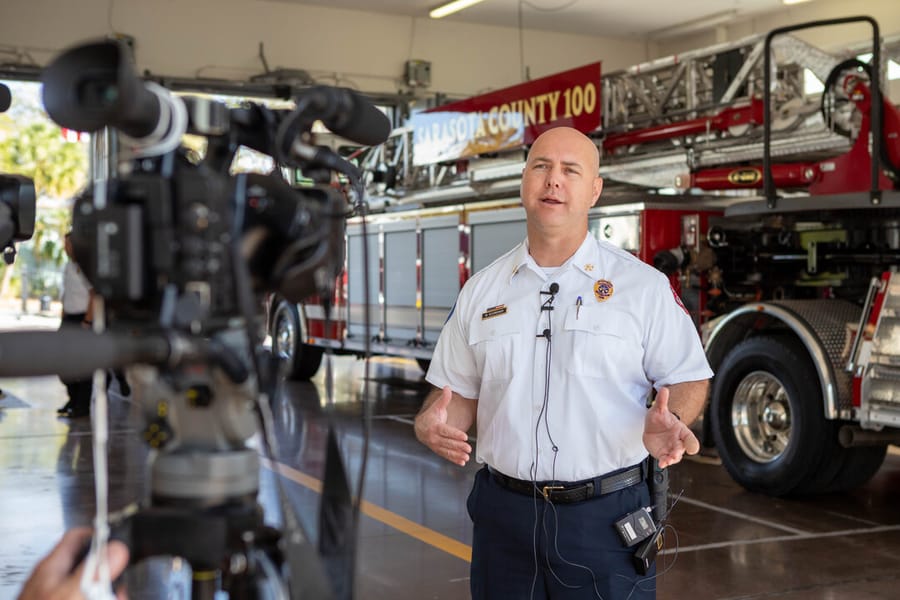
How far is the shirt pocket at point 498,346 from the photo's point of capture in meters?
3.11

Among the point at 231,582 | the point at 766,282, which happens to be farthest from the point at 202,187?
the point at 766,282

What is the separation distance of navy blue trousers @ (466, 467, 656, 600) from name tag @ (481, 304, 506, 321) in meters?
0.47

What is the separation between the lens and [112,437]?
1012cm

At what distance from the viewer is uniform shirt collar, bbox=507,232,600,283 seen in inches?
124

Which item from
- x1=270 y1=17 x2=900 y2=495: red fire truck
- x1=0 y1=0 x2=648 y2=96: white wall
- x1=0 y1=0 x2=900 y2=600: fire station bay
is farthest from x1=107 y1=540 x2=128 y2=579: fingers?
x1=0 y1=0 x2=648 y2=96: white wall

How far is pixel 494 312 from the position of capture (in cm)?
318

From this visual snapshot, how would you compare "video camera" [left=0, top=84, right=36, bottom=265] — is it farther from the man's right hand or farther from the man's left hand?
the man's left hand

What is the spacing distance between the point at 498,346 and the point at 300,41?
16613 millimetres

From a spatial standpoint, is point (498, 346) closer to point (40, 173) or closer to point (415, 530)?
point (415, 530)

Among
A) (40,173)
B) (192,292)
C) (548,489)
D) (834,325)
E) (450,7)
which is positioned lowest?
(548,489)

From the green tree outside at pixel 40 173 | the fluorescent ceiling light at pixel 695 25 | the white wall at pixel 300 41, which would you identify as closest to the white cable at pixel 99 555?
the white wall at pixel 300 41

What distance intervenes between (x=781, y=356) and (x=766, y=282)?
5.30 feet

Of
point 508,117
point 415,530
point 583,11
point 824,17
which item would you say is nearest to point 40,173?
point 583,11

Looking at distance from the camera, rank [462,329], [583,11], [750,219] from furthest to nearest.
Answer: [583,11] → [750,219] → [462,329]
